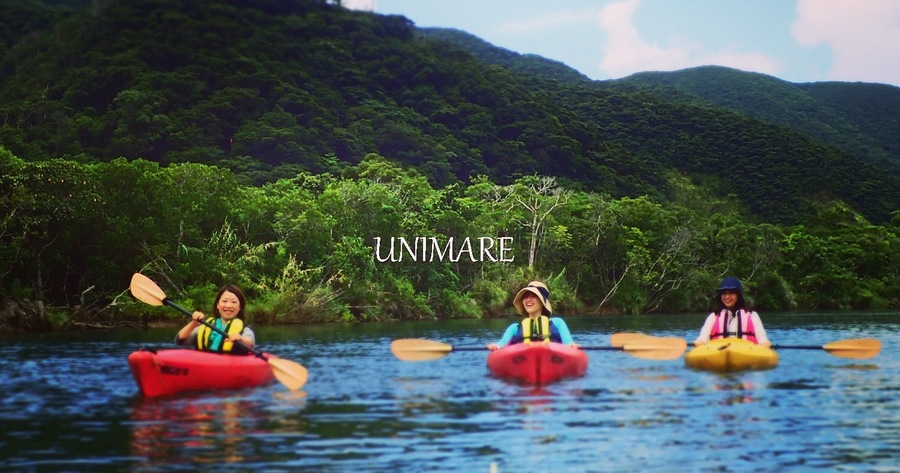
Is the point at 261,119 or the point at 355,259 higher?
the point at 261,119

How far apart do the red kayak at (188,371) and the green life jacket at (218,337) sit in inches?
13.2

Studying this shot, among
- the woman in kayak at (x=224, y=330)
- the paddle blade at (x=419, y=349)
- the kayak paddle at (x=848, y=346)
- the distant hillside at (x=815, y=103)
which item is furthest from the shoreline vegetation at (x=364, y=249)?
the distant hillside at (x=815, y=103)

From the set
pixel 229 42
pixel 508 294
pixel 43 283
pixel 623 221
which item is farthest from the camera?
pixel 229 42

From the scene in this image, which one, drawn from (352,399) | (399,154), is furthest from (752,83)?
(352,399)

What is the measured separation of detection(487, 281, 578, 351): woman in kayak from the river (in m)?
0.72

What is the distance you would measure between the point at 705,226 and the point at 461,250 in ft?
54.9

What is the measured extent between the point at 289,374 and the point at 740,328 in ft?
22.9

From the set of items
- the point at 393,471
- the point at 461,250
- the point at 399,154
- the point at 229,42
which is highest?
the point at 229,42

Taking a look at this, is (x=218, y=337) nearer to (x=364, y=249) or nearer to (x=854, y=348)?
(x=854, y=348)

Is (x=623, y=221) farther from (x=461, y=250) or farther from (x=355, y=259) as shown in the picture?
(x=355, y=259)

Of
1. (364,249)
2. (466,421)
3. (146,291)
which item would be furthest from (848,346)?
(364,249)

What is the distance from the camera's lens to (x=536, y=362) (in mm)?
16281

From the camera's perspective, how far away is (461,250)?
181 ft

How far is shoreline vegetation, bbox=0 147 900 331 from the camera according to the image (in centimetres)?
3847
